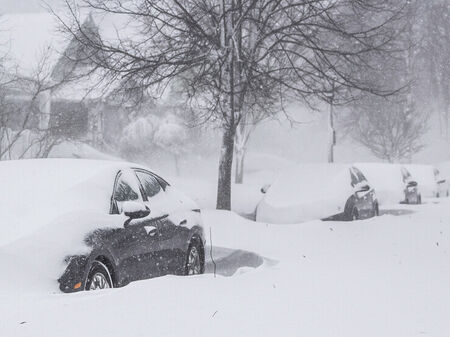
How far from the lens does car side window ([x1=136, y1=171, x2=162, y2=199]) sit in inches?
277

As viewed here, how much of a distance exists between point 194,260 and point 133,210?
2.06 meters

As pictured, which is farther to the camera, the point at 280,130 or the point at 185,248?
the point at 280,130

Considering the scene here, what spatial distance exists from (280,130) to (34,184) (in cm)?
6203

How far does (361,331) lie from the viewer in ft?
14.9

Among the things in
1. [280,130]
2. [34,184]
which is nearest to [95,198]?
[34,184]

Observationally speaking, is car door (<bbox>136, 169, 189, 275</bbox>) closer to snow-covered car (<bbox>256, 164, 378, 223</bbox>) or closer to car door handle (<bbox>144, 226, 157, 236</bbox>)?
car door handle (<bbox>144, 226, 157, 236</bbox>)

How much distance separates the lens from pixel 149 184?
724cm

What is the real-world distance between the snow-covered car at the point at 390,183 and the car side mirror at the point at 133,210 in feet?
52.6

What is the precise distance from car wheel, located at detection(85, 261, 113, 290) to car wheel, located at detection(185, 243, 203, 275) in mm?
1909

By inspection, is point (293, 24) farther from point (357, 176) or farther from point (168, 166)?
point (168, 166)

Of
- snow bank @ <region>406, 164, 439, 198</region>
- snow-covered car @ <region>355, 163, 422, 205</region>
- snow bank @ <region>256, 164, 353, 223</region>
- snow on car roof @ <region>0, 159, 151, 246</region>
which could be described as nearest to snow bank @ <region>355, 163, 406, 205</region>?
snow-covered car @ <region>355, 163, 422, 205</region>

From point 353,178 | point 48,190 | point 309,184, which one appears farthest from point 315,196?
point 48,190

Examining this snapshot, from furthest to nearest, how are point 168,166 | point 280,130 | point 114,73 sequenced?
point 280,130
point 168,166
point 114,73

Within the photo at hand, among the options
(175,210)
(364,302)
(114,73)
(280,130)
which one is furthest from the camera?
(280,130)
